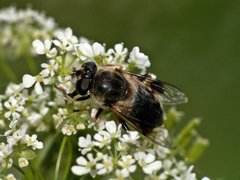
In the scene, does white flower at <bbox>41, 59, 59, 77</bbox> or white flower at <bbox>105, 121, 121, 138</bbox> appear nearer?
white flower at <bbox>105, 121, 121, 138</bbox>

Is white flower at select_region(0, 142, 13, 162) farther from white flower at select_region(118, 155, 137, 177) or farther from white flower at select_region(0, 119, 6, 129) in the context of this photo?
white flower at select_region(118, 155, 137, 177)

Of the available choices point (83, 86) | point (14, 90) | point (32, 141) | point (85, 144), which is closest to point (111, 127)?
point (85, 144)

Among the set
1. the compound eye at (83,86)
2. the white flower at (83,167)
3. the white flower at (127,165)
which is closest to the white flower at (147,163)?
the white flower at (127,165)

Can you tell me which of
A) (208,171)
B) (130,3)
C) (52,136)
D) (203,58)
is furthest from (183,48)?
(52,136)

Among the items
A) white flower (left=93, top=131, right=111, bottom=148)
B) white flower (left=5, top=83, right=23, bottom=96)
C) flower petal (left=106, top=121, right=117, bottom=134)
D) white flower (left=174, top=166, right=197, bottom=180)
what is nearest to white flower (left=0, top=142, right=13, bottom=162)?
white flower (left=93, top=131, right=111, bottom=148)

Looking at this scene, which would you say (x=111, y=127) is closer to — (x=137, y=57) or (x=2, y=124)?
(x=137, y=57)

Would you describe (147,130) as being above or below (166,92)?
below

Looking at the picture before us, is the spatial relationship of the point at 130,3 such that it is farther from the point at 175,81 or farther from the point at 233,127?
the point at 233,127
